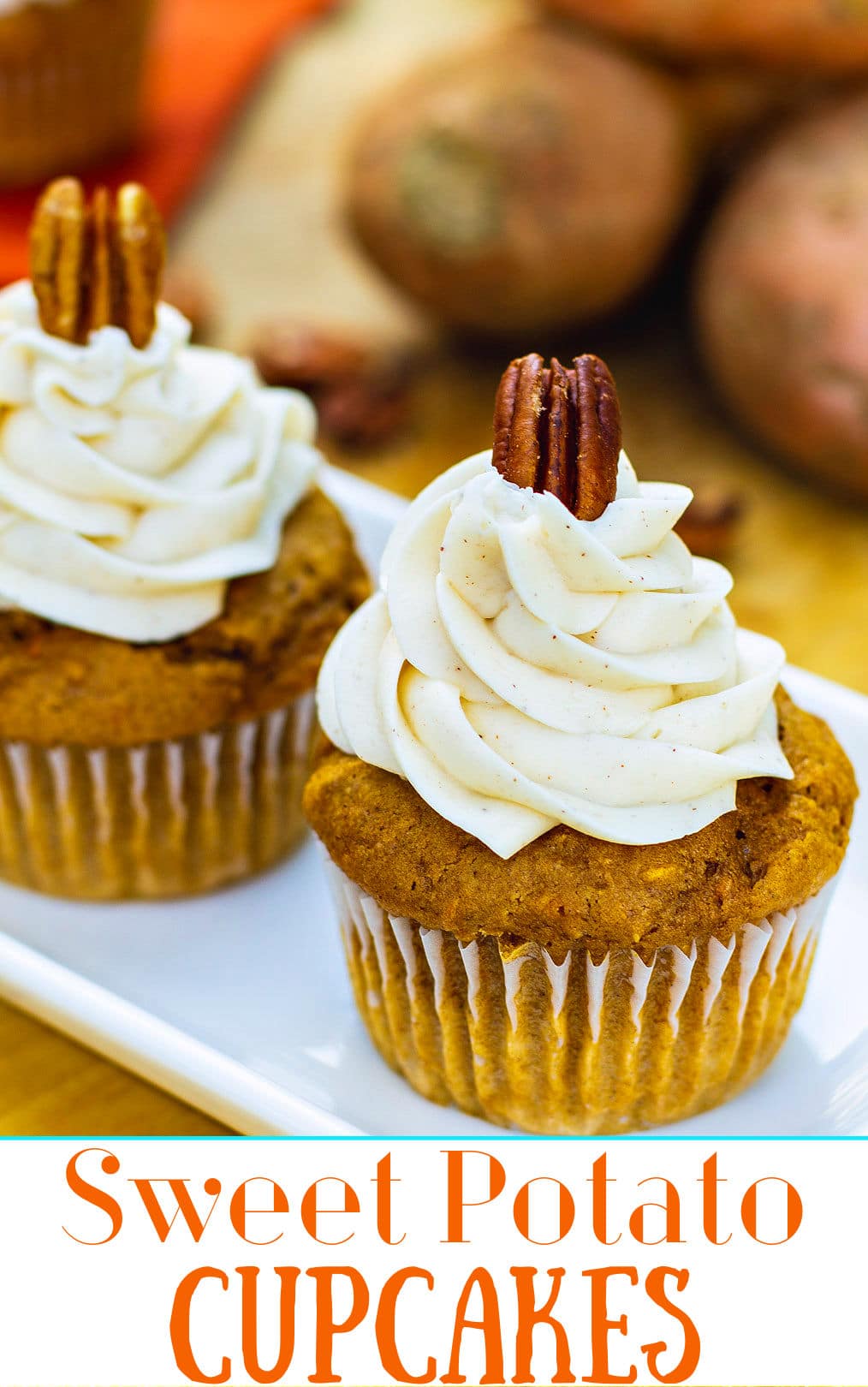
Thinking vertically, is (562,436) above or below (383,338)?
above

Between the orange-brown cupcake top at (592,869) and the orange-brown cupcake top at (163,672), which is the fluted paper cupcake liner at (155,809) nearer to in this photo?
the orange-brown cupcake top at (163,672)

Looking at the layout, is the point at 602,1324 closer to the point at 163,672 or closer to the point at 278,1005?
the point at 278,1005

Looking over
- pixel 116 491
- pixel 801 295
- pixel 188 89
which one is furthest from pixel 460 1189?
pixel 188 89

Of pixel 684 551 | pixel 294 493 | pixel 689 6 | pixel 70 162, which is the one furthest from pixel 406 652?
pixel 70 162

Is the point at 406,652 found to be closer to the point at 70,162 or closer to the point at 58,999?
the point at 58,999

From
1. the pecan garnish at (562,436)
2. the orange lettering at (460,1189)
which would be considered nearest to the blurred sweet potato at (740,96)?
the pecan garnish at (562,436)

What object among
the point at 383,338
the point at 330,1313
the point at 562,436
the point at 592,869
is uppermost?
the point at 562,436

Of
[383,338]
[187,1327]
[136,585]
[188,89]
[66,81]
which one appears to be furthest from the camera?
[188,89]
